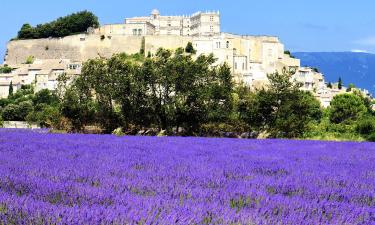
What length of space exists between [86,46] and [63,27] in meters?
8.65

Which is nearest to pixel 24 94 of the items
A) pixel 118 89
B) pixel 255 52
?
pixel 255 52

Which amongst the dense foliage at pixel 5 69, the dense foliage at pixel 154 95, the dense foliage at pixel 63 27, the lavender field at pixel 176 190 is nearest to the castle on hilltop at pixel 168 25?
the dense foliage at pixel 63 27

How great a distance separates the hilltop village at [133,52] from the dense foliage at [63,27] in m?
2.58

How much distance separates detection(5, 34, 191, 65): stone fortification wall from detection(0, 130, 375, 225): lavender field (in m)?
80.7

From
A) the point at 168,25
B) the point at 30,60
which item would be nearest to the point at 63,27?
the point at 30,60

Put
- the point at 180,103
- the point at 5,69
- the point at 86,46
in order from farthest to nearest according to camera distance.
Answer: the point at 86,46 → the point at 5,69 → the point at 180,103

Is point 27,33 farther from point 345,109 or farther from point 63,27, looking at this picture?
point 345,109

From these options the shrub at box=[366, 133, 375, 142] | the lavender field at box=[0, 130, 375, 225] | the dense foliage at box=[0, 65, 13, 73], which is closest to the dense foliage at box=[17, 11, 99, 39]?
the dense foliage at box=[0, 65, 13, 73]

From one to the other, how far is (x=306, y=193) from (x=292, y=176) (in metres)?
1.36

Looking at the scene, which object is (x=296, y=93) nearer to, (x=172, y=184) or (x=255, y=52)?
(x=172, y=184)

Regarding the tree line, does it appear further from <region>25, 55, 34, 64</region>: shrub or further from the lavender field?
<region>25, 55, 34, 64</region>: shrub

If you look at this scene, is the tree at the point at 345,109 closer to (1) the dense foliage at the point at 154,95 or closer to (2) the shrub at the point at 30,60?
(1) the dense foliage at the point at 154,95

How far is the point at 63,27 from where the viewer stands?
97.0m

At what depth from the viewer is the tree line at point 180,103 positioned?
2322cm
